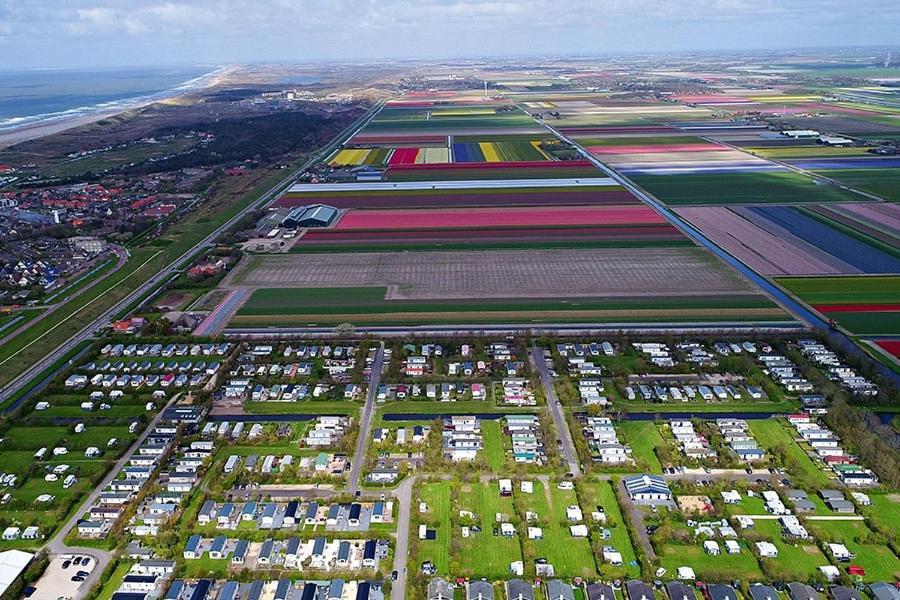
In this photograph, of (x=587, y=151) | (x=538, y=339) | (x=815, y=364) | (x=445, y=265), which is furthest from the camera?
(x=587, y=151)

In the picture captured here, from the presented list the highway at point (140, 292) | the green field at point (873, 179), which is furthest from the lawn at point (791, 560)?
the green field at point (873, 179)

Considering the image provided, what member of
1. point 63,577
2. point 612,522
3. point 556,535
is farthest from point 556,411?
point 63,577

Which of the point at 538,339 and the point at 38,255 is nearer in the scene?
the point at 538,339

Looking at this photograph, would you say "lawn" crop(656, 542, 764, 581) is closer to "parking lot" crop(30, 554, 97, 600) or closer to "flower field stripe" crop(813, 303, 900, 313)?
"parking lot" crop(30, 554, 97, 600)

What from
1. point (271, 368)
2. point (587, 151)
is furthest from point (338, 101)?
point (271, 368)

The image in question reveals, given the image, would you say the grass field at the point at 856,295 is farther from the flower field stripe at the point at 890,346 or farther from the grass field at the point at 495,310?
the grass field at the point at 495,310

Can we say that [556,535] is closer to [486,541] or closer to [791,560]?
[486,541]

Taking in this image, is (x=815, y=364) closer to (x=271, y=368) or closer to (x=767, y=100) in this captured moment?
(x=271, y=368)

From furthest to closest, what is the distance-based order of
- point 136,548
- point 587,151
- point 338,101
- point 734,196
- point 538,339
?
point 338,101 → point 587,151 → point 734,196 → point 538,339 → point 136,548
